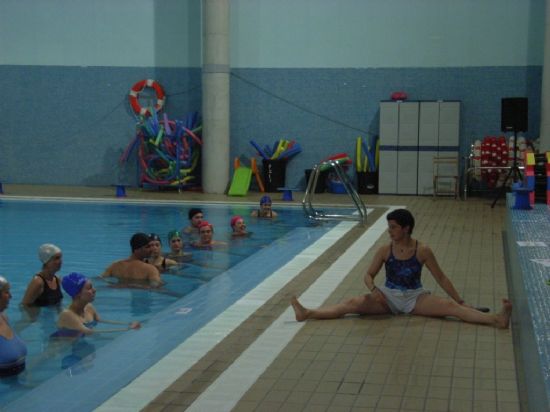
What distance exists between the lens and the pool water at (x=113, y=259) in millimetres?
6086

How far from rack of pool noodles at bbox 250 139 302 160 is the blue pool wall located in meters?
0.24

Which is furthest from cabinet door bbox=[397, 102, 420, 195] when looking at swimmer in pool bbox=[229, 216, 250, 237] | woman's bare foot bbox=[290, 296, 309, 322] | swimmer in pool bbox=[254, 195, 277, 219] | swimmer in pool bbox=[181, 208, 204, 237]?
woman's bare foot bbox=[290, 296, 309, 322]

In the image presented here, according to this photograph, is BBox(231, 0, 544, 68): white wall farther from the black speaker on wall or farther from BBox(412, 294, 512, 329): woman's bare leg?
BBox(412, 294, 512, 329): woman's bare leg

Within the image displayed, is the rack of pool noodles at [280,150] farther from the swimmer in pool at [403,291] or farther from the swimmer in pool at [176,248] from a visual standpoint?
the swimmer in pool at [403,291]

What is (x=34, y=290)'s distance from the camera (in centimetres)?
732

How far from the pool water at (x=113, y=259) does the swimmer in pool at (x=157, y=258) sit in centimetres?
14

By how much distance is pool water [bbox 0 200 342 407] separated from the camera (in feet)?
20.0

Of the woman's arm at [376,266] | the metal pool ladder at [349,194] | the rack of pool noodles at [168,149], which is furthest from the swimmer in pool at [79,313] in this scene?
the rack of pool noodles at [168,149]

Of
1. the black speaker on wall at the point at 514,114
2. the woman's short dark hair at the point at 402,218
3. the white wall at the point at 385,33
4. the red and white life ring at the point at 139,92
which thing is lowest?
the woman's short dark hair at the point at 402,218

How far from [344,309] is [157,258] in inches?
126

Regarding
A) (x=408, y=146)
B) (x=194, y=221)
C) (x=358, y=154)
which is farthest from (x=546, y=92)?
(x=194, y=221)

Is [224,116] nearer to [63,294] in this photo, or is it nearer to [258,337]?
[63,294]

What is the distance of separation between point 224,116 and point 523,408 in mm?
13255

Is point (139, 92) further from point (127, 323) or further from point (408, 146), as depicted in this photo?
point (127, 323)
